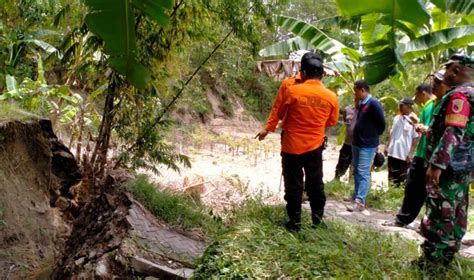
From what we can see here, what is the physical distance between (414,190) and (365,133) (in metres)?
1.34

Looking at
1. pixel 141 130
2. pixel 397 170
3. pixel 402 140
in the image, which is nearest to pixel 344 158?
pixel 397 170

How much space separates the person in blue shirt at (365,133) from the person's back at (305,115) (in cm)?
159

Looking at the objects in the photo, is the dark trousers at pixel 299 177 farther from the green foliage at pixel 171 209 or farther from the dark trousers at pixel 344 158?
the dark trousers at pixel 344 158

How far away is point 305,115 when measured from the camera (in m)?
3.41

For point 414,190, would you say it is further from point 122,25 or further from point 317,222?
point 122,25

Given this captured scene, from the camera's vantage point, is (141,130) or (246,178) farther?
(246,178)

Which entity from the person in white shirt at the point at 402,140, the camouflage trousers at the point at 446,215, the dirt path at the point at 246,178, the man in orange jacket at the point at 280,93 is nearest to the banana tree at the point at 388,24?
the man in orange jacket at the point at 280,93

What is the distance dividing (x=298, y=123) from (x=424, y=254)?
1313 millimetres

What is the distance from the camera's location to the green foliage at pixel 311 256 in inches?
110

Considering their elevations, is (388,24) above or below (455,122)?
above

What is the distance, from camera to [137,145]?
5.17 metres

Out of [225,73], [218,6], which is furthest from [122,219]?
[225,73]

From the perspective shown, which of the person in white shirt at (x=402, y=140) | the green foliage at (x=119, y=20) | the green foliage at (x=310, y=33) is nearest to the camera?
the green foliage at (x=119, y=20)

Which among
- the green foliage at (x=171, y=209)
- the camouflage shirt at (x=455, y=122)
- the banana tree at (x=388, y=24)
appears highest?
the banana tree at (x=388, y=24)
